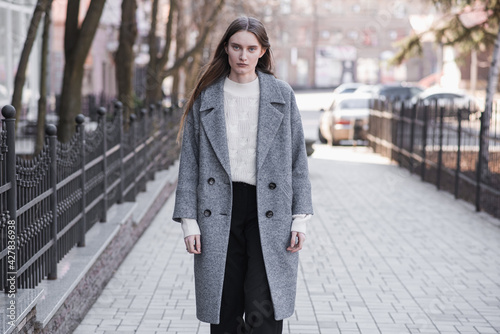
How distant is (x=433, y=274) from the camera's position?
779 centimetres

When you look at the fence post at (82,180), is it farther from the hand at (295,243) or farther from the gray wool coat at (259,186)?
the hand at (295,243)

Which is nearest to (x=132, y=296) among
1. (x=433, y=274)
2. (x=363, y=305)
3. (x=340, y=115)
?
(x=363, y=305)

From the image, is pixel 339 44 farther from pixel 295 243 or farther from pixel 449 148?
pixel 295 243

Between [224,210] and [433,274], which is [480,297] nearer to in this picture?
[433,274]

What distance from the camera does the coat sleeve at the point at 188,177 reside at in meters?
4.05

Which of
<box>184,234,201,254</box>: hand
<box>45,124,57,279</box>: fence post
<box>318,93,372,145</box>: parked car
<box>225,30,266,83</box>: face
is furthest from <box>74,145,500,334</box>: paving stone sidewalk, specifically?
<box>318,93,372,145</box>: parked car

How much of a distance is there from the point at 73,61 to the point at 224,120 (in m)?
6.53

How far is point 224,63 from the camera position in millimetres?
4188

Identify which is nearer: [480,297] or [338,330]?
[338,330]

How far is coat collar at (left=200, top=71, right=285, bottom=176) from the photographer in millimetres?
4027

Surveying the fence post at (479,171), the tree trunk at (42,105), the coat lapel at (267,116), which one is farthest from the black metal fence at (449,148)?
the coat lapel at (267,116)

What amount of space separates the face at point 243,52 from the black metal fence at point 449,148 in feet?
24.1

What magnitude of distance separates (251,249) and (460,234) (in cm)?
632

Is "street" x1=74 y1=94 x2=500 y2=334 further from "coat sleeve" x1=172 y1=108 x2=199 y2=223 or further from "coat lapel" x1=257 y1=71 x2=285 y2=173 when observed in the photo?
"coat lapel" x1=257 y1=71 x2=285 y2=173
